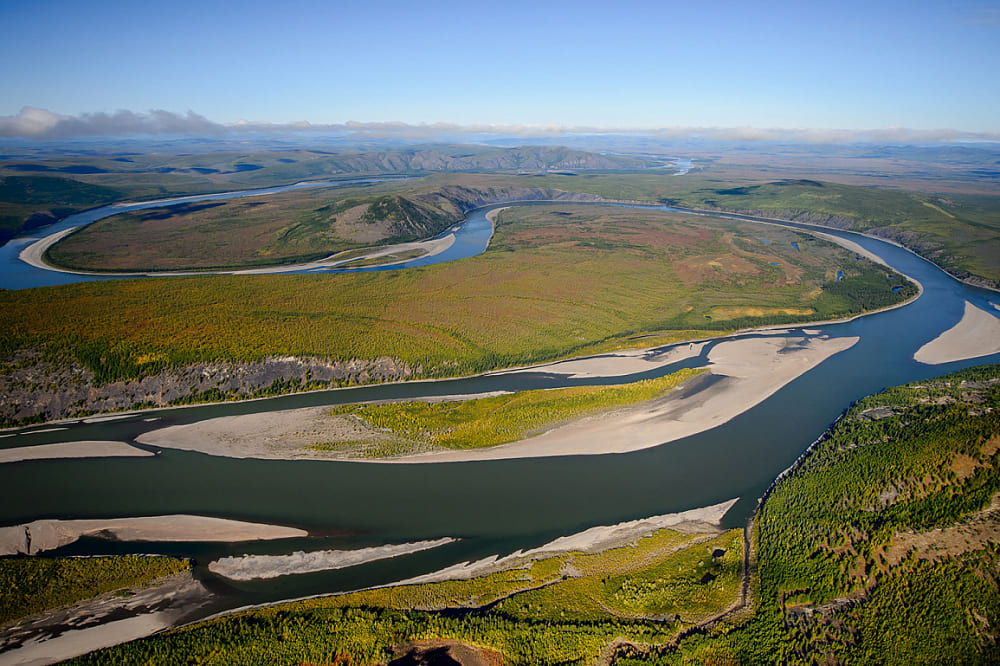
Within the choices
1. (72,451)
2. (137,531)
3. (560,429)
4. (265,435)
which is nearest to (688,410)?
(560,429)

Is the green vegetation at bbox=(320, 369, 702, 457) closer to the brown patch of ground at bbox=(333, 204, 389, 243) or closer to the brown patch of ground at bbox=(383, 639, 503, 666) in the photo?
the brown patch of ground at bbox=(383, 639, 503, 666)

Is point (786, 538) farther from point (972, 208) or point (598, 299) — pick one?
point (972, 208)

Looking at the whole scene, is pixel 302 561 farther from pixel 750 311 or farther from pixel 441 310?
pixel 750 311

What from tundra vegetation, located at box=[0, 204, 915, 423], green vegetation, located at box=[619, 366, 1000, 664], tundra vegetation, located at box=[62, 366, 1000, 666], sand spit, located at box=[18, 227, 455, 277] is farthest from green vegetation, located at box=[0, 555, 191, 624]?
sand spit, located at box=[18, 227, 455, 277]

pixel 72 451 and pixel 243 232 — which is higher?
pixel 243 232

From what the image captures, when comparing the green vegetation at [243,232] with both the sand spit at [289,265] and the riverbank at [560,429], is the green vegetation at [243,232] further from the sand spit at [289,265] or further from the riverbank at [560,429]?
the riverbank at [560,429]

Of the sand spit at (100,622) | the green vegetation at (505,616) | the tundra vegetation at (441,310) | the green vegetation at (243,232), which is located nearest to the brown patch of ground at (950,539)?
the green vegetation at (505,616)
